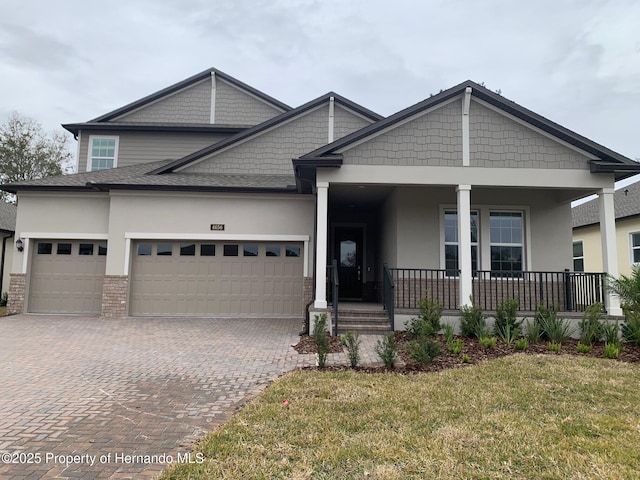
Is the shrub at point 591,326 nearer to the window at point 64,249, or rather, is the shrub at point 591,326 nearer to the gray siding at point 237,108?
the gray siding at point 237,108

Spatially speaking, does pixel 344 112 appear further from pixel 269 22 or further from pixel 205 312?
pixel 205 312

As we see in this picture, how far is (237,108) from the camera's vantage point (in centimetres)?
1617

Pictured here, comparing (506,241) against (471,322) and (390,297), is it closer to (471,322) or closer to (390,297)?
(471,322)

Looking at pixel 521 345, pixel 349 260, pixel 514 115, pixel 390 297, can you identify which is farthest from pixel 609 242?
pixel 349 260

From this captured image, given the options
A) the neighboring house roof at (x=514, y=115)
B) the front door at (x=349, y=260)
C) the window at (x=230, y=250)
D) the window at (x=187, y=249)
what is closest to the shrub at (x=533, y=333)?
the neighboring house roof at (x=514, y=115)

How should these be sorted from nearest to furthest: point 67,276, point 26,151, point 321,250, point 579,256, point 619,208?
point 321,250
point 67,276
point 619,208
point 579,256
point 26,151

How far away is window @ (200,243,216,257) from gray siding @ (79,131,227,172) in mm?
5427

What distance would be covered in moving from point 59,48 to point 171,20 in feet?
38.9

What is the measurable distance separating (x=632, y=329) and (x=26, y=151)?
115 ft

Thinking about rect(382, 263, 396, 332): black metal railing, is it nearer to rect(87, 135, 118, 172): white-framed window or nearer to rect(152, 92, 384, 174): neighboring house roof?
rect(152, 92, 384, 174): neighboring house roof

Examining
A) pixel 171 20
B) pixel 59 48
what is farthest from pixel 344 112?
pixel 59 48

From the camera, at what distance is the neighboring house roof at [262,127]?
1270cm

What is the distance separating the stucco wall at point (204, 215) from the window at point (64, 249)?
68.6 inches

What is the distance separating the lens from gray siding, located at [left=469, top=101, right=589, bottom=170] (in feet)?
29.3
